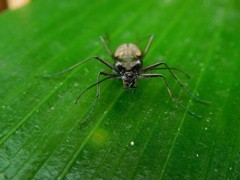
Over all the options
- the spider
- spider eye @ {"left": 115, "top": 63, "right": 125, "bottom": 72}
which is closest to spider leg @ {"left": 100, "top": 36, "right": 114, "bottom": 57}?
the spider

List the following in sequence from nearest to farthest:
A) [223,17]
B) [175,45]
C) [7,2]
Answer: [175,45] → [223,17] → [7,2]

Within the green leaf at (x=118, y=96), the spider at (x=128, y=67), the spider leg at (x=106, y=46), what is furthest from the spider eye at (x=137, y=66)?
the spider leg at (x=106, y=46)

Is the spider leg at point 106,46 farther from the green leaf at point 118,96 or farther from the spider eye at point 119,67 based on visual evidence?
the spider eye at point 119,67

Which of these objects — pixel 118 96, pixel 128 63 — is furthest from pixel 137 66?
pixel 118 96

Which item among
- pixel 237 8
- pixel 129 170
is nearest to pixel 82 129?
pixel 129 170

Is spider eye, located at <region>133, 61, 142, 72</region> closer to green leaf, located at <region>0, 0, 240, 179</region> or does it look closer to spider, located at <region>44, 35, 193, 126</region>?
spider, located at <region>44, 35, 193, 126</region>

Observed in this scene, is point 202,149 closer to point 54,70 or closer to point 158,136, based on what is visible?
point 158,136
